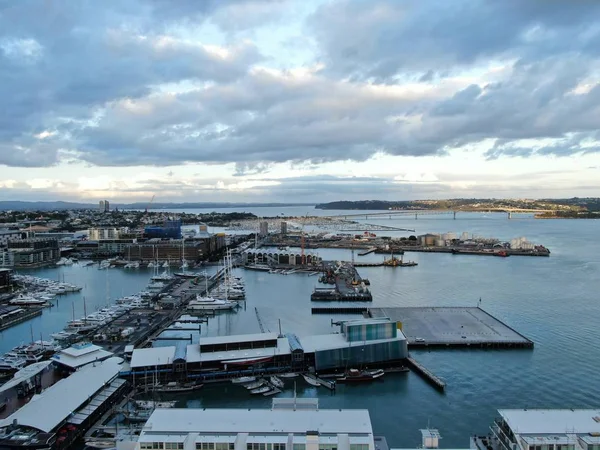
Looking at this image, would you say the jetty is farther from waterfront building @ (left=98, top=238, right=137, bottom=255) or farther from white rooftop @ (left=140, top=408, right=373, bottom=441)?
waterfront building @ (left=98, top=238, right=137, bottom=255)

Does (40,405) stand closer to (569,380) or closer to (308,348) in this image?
(308,348)

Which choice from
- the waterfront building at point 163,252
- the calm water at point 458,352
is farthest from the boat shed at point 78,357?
the waterfront building at point 163,252

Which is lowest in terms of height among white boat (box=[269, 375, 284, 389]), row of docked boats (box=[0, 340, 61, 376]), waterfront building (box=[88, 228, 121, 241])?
white boat (box=[269, 375, 284, 389])

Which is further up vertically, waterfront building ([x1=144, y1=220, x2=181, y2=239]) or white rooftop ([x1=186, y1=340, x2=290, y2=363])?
waterfront building ([x1=144, y1=220, x2=181, y2=239])

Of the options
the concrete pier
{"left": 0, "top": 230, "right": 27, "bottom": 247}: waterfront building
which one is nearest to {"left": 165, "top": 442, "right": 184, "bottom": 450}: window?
the concrete pier

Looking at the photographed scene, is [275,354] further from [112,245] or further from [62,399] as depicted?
[112,245]

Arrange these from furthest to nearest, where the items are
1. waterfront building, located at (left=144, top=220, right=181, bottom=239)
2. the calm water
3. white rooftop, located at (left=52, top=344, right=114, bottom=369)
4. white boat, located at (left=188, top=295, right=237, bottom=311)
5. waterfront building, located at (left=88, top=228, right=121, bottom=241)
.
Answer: waterfront building, located at (left=144, top=220, right=181, bottom=239) → waterfront building, located at (left=88, top=228, right=121, bottom=241) → white boat, located at (left=188, top=295, right=237, bottom=311) → white rooftop, located at (left=52, top=344, right=114, bottom=369) → the calm water

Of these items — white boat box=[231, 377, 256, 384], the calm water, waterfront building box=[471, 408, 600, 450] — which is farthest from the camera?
white boat box=[231, 377, 256, 384]

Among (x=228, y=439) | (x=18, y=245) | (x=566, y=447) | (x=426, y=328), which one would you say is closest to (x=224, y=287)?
(x=426, y=328)
